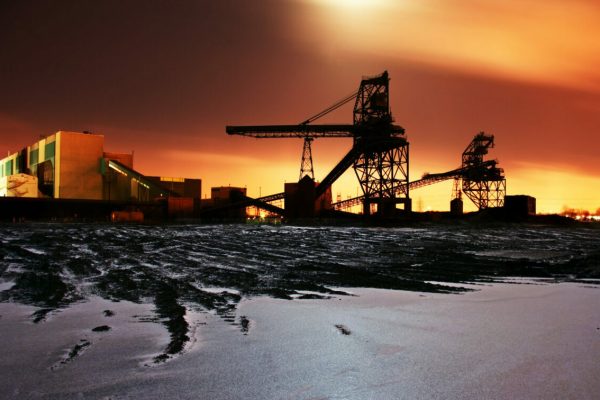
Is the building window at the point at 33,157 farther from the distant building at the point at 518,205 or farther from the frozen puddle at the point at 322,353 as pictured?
the frozen puddle at the point at 322,353

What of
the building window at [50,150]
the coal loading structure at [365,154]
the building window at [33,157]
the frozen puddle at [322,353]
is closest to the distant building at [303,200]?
the coal loading structure at [365,154]

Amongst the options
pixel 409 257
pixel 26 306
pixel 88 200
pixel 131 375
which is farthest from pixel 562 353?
pixel 88 200

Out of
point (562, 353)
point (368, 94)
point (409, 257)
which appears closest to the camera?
point (562, 353)

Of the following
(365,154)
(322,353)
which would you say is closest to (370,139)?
(365,154)

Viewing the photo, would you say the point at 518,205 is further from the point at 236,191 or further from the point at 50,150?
the point at 50,150

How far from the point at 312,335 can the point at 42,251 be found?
10.7 meters

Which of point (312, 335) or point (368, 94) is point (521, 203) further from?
point (312, 335)

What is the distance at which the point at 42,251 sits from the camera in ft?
40.4

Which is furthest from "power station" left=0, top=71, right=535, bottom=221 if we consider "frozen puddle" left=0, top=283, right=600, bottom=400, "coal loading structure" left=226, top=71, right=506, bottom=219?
"frozen puddle" left=0, top=283, right=600, bottom=400

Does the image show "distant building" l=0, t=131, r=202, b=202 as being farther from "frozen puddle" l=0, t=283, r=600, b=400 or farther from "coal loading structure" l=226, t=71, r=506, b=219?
"frozen puddle" l=0, t=283, r=600, b=400

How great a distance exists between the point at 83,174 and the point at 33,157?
17515mm

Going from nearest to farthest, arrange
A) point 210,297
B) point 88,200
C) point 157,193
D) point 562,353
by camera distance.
A: point 562,353 → point 210,297 → point 88,200 → point 157,193

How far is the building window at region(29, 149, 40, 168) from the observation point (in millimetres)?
86125

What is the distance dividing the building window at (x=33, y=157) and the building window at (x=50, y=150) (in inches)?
208
